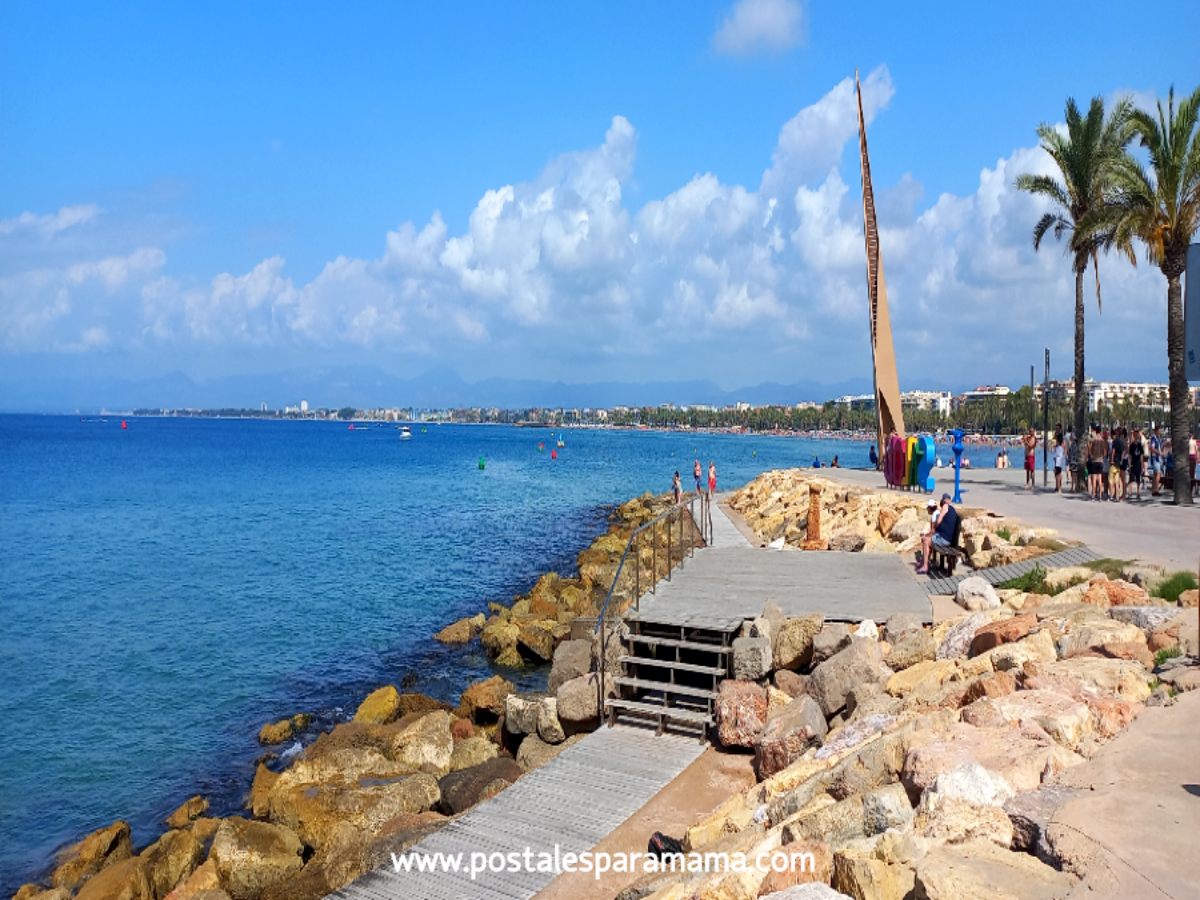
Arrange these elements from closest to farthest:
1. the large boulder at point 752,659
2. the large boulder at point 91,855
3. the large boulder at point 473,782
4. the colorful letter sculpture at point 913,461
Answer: the large boulder at point 473,782 → the large boulder at point 752,659 → the large boulder at point 91,855 → the colorful letter sculpture at point 913,461

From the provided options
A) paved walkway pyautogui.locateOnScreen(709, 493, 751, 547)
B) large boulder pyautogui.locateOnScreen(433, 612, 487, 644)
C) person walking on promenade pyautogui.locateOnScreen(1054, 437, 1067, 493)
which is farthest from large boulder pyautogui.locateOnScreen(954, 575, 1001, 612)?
person walking on promenade pyautogui.locateOnScreen(1054, 437, 1067, 493)

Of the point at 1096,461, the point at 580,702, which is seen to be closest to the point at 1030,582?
the point at 580,702

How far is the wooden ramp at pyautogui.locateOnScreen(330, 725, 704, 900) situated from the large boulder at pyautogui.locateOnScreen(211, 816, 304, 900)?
2621 mm

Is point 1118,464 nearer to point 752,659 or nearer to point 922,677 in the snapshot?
point 752,659

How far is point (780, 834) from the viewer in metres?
6.38

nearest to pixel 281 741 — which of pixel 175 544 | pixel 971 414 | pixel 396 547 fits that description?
pixel 396 547

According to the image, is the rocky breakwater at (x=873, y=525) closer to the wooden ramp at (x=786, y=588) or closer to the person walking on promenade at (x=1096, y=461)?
the wooden ramp at (x=786, y=588)

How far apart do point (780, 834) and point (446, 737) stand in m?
7.58

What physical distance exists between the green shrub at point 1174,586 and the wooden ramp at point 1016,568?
1.91 m

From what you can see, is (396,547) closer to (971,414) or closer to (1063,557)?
(1063,557)

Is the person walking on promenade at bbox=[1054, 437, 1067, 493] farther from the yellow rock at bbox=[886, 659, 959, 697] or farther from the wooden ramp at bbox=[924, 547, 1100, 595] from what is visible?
the yellow rock at bbox=[886, 659, 959, 697]

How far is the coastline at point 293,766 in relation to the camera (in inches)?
410

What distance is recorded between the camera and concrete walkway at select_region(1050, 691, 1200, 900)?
4.57 m

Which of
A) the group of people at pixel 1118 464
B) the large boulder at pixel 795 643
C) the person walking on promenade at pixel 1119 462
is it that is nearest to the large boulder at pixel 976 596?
the large boulder at pixel 795 643
